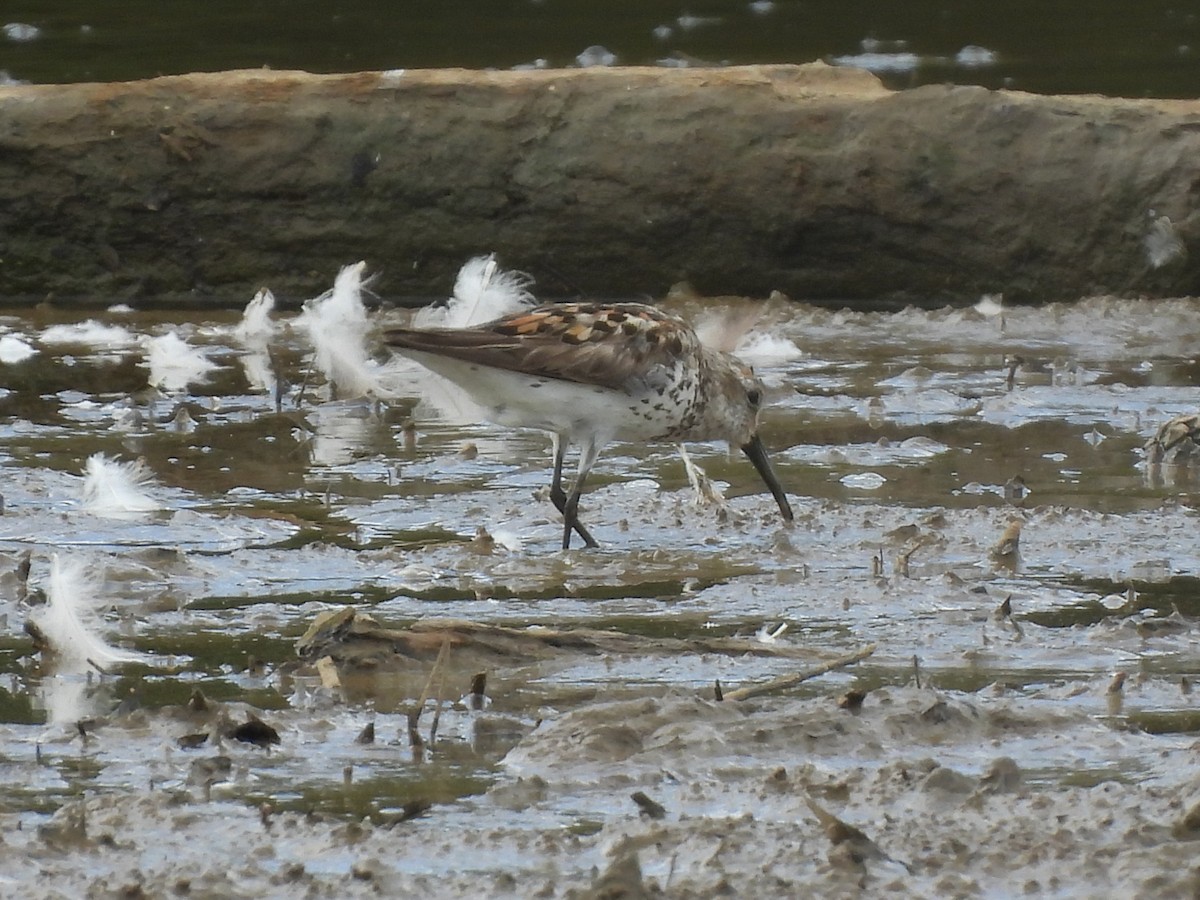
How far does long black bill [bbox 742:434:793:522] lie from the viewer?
678 centimetres

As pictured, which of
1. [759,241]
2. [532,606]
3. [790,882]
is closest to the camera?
[790,882]

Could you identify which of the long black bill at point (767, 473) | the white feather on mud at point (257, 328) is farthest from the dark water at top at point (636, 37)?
the long black bill at point (767, 473)

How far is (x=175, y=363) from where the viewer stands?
379 inches

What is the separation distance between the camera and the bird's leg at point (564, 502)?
6547mm

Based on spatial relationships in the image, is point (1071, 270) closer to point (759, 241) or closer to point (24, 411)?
point (759, 241)

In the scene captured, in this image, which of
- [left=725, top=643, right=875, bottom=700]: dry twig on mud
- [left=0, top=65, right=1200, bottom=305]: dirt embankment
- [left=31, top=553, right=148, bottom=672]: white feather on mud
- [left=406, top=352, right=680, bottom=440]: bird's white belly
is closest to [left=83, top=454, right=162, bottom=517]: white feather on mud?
[left=406, top=352, right=680, bottom=440]: bird's white belly

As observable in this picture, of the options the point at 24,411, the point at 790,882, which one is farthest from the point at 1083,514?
the point at 24,411

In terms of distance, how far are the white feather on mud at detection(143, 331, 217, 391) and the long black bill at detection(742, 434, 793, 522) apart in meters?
3.07

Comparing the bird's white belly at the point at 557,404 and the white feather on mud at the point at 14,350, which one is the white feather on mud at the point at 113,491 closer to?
the bird's white belly at the point at 557,404

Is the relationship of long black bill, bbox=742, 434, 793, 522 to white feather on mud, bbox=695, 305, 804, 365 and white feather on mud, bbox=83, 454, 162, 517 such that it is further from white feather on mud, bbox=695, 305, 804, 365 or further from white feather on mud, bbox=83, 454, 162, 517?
white feather on mud, bbox=83, 454, 162, 517

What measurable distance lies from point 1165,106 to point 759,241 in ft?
7.03

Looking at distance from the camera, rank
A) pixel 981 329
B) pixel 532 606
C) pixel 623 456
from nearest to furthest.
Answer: pixel 532 606 < pixel 623 456 < pixel 981 329

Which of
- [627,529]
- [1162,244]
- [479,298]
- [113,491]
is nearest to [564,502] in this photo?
[627,529]

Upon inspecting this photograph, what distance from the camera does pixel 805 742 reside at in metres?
4.32
